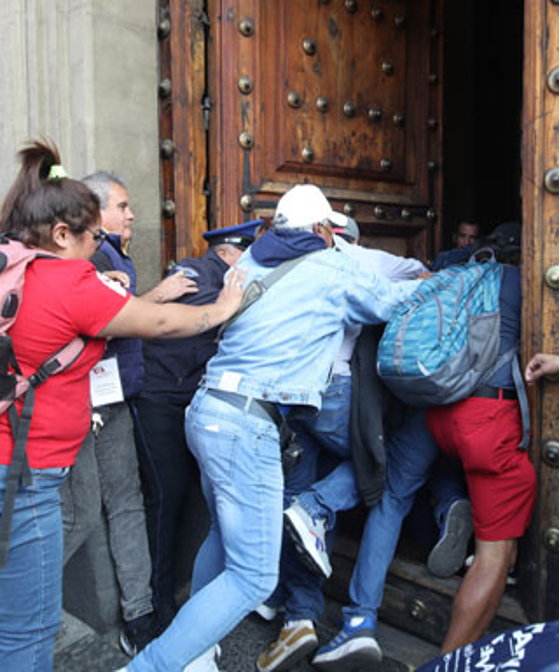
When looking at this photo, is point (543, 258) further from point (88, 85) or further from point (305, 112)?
point (88, 85)

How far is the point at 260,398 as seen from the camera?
88.8 inches

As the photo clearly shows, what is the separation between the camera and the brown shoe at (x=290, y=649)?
8.53 feet

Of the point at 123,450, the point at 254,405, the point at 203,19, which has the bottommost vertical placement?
the point at 123,450

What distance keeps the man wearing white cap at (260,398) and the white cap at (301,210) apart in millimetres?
46

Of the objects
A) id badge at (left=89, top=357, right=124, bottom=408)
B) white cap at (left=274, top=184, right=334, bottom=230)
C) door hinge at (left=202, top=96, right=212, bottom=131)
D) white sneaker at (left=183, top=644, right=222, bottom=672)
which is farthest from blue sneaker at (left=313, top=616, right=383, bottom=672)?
door hinge at (left=202, top=96, right=212, bottom=131)

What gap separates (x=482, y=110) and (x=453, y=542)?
3.91m


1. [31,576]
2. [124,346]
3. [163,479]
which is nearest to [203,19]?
[124,346]

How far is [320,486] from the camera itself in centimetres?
277

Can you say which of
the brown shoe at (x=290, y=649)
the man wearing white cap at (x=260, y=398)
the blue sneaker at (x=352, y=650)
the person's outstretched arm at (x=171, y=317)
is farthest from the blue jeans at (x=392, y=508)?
the person's outstretched arm at (x=171, y=317)

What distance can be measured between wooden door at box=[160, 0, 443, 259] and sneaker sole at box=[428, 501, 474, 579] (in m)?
1.54

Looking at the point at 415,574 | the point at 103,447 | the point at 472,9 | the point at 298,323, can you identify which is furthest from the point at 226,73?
the point at 472,9

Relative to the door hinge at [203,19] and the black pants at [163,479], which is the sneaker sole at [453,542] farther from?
the door hinge at [203,19]

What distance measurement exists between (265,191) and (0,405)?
5.67 feet

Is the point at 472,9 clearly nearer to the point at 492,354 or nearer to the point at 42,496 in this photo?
the point at 492,354
